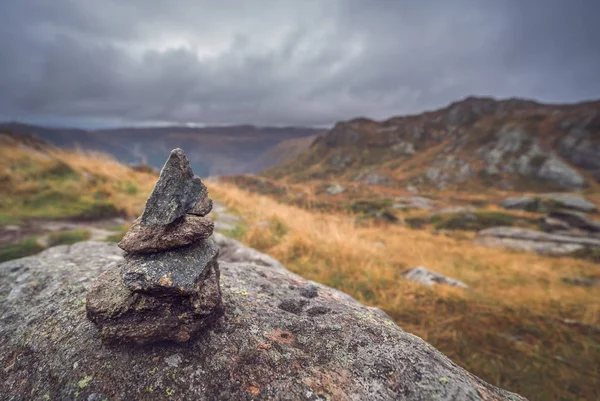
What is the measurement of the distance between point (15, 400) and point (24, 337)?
0.63 metres

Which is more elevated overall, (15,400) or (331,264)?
(15,400)

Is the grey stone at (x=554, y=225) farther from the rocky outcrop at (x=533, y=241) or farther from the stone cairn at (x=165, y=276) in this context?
the stone cairn at (x=165, y=276)

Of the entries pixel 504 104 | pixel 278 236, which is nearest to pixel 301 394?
pixel 278 236

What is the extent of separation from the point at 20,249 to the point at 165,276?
5.96 meters

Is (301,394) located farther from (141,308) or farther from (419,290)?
(419,290)

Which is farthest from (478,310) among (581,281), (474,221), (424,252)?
(474,221)

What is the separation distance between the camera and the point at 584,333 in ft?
18.9

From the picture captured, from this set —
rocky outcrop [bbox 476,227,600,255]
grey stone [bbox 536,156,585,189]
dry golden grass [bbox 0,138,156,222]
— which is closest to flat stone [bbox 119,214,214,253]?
dry golden grass [bbox 0,138,156,222]

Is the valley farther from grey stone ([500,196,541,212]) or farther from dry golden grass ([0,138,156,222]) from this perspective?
grey stone ([500,196,541,212])

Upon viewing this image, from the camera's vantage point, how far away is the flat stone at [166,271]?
200 centimetres

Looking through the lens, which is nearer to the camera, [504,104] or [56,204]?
[56,204]

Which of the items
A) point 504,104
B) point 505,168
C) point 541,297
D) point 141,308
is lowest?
point 505,168

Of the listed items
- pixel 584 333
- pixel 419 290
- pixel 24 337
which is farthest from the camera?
pixel 419 290

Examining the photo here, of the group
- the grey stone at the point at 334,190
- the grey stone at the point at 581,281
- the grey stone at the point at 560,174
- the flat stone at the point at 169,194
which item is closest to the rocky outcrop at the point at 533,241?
the grey stone at the point at 581,281
